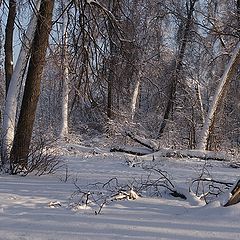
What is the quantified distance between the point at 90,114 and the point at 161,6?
32.8 ft

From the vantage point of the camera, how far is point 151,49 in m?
22.1

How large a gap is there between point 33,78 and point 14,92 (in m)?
0.69

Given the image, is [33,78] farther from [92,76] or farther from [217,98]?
[217,98]

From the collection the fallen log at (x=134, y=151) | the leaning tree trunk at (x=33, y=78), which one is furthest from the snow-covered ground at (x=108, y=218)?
the fallen log at (x=134, y=151)

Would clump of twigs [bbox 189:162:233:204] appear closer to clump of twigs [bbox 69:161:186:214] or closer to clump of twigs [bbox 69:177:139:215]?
clump of twigs [bbox 69:161:186:214]

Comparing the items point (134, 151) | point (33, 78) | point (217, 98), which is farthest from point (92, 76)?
point (217, 98)

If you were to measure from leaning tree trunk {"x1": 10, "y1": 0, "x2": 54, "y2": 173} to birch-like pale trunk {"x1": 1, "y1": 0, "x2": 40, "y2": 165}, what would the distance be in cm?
13

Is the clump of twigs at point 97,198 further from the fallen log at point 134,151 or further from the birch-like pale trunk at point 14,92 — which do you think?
the fallen log at point 134,151

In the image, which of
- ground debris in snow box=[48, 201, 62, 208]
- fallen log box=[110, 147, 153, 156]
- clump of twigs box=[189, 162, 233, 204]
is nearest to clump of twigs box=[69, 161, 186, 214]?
ground debris in snow box=[48, 201, 62, 208]

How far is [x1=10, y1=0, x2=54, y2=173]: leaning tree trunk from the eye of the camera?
8.26 m

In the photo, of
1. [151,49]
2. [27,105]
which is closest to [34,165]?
[27,105]

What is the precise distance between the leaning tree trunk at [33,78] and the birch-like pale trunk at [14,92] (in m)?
0.13

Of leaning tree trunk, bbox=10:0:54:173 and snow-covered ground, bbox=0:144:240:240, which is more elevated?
leaning tree trunk, bbox=10:0:54:173

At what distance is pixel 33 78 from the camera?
8305 mm
